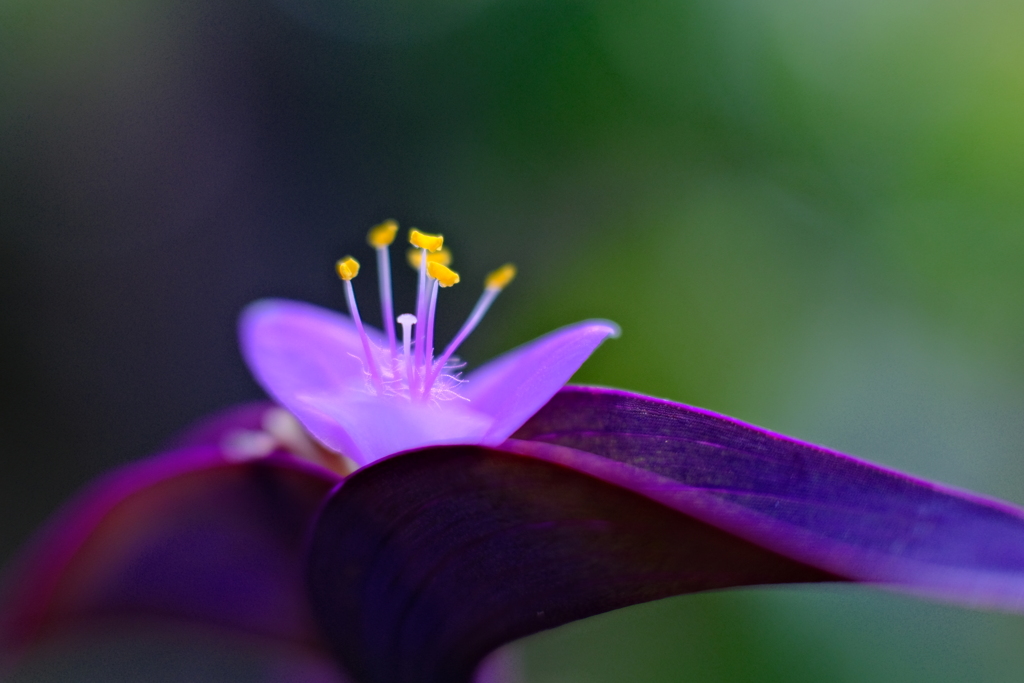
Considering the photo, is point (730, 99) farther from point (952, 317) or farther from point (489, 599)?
point (489, 599)

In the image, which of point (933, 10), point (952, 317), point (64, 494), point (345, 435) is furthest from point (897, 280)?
point (64, 494)

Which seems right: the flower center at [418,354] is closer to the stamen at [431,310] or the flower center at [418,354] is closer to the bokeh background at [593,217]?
the stamen at [431,310]

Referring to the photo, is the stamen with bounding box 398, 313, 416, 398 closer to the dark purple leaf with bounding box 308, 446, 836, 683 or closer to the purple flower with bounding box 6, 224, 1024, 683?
the purple flower with bounding box 6, 224, 1024, 683

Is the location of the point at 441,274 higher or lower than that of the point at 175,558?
higher

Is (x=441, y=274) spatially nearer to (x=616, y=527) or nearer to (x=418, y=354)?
(x=418, y=354)

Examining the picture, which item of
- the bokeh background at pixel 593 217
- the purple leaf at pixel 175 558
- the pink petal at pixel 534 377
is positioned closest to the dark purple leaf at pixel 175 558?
the purple leaf at pixel 175 558

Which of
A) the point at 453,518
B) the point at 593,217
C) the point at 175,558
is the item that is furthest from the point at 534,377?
the point at 593,217

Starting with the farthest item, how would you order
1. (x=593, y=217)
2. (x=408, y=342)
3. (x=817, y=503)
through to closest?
(x=593, y=217), (x=408, y=342), (x=817, y=503)

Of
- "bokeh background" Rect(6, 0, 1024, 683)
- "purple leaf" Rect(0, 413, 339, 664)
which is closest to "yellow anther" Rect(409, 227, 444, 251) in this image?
"purple leaf" Rect(0, 413, 339, 664)
